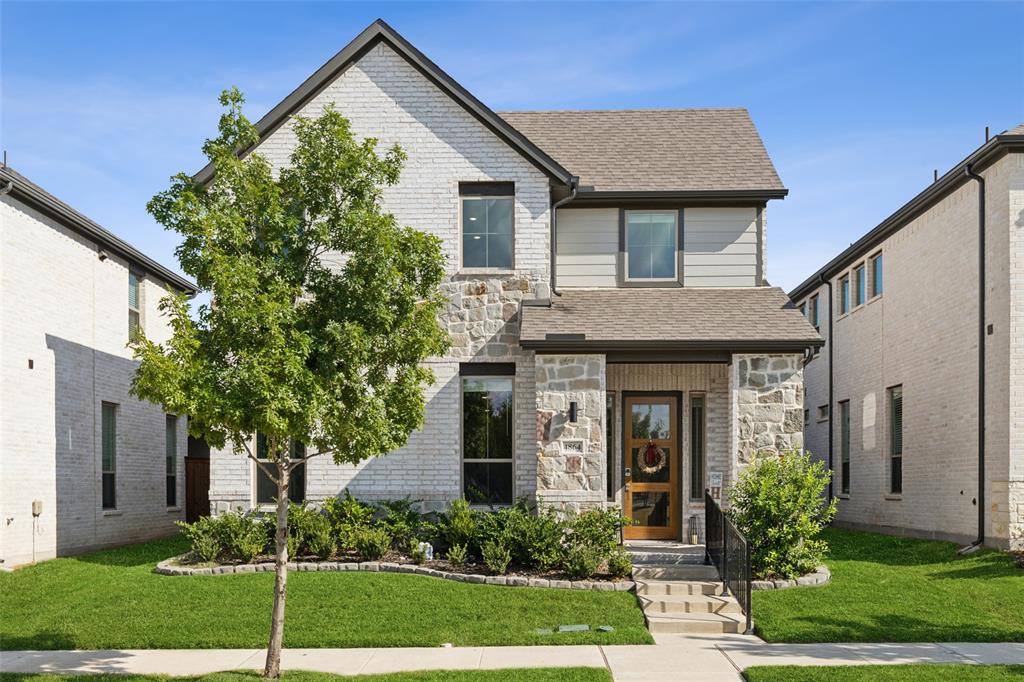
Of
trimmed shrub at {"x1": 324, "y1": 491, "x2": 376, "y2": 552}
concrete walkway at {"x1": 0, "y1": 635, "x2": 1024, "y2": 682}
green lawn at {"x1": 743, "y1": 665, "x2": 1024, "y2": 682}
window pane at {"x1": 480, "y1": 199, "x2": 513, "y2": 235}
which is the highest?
window pane at {"x1": 480, "y1": 199, "x2": 513, "y2": 235}

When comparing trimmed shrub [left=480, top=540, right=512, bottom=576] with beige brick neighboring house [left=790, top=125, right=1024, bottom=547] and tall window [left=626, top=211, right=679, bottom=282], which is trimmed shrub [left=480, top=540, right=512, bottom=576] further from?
beige brick neighboring house [left=790, top=125, right=1024, bottom=547]

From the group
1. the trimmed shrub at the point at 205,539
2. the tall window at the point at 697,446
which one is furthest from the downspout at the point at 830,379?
the trimmed shrub at the point at 205,539

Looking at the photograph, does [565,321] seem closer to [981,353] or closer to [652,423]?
[652,423]

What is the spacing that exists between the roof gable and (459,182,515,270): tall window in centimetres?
72

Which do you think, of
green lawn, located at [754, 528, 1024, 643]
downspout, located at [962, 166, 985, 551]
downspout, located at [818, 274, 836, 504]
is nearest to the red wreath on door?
green lawn, located at [754, 528, 1024, 643]

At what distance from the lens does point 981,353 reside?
16328 mm

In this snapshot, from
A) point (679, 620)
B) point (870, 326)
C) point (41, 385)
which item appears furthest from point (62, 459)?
point (870, 326)

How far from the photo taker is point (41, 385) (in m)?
16.2

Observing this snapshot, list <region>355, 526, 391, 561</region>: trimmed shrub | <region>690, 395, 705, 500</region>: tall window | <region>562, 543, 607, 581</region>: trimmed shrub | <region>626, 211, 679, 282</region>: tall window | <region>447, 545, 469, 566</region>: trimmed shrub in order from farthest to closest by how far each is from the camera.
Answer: <region>626, 211, 679, 282</region>: tall window → <region>690, 395, 705, 500</region>: tall window → <region>355, 526, 391, 561</region>: trimmed shrub → <region>447, 545, 469, 566</region>: trimmed shrub → <region>562, 543, 607, 581</region>: trimmed shrub

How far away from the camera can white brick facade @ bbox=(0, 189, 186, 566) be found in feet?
50.4

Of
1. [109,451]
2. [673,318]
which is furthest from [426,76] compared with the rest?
[109,451]

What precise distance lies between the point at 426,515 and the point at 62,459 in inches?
268

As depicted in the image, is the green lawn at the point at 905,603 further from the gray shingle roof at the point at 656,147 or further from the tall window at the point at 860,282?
the tall window at the point at 860,282

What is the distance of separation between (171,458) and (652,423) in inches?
468
